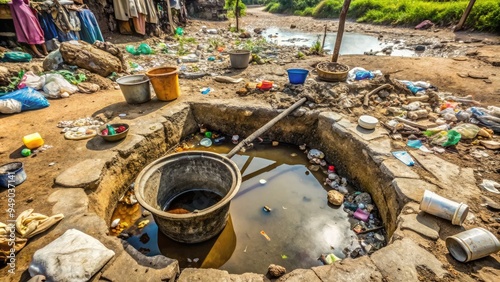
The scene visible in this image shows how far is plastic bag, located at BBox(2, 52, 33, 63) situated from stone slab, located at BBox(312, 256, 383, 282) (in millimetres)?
7354

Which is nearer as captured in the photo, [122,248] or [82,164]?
[122,248]

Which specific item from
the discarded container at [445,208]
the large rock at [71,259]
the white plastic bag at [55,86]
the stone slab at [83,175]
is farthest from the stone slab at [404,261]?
the white plastic bag at [55,86]

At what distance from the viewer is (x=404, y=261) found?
1.77m

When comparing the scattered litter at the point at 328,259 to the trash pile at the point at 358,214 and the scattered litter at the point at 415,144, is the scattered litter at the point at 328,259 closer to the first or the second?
the trash pile at the point at 358,214

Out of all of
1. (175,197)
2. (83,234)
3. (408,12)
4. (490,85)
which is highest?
(408,12)

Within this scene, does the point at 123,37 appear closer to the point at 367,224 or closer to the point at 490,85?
the point at 367,224

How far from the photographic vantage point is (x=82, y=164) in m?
2.78

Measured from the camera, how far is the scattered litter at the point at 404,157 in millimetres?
2818

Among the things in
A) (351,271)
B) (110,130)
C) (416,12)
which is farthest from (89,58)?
(416,12)

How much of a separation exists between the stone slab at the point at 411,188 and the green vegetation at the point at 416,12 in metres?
11.3

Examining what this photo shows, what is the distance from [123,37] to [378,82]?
29.6 feet

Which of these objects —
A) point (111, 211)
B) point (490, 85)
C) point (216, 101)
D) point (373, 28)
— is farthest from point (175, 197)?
point (373, 28)

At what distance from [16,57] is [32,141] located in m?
3.82

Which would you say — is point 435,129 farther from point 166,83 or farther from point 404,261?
point 166,83
